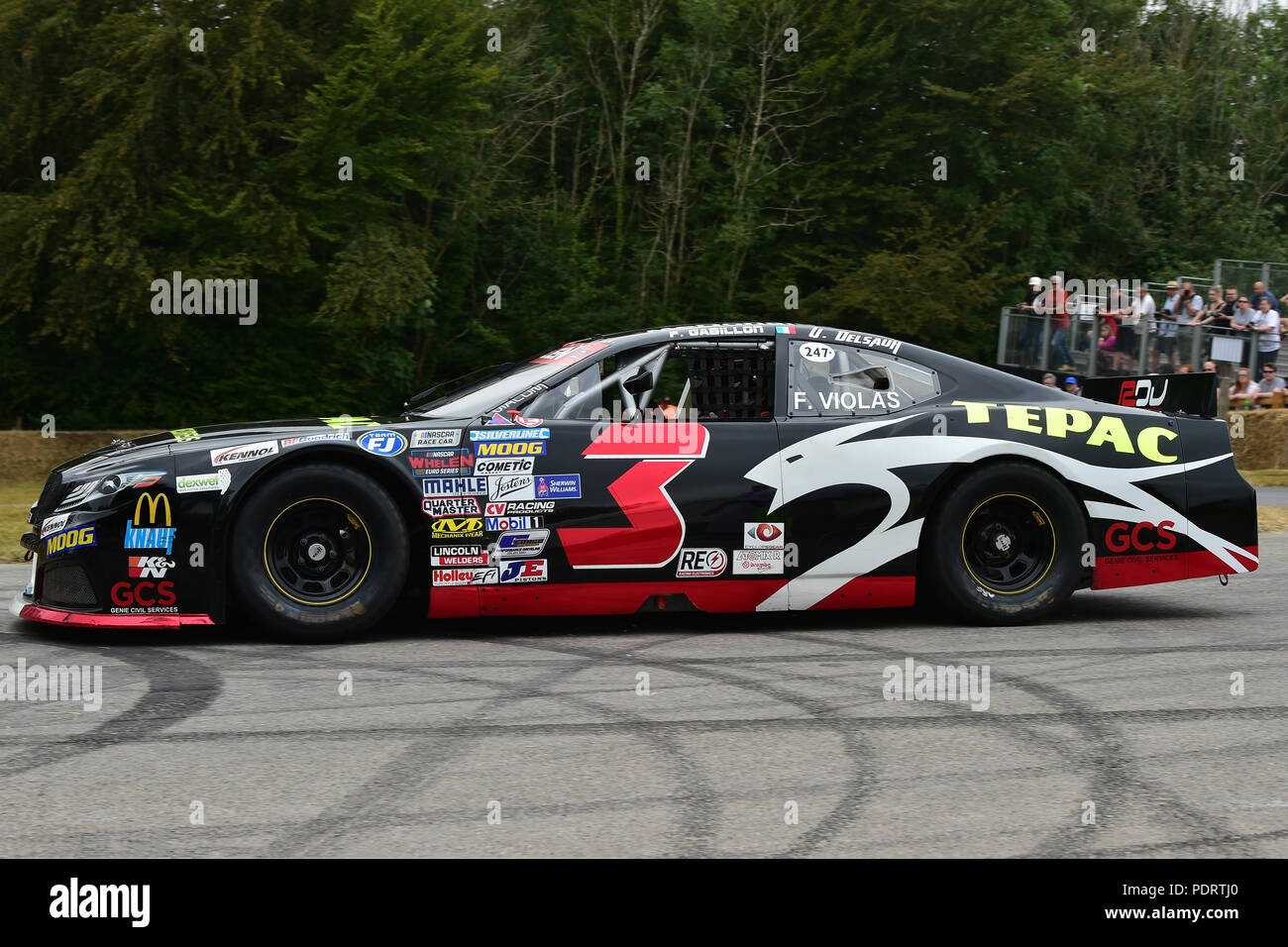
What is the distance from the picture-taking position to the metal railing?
18438 millimetres

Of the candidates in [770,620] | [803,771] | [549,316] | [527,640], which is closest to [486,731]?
[803,771]

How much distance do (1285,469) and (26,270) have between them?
1688cm

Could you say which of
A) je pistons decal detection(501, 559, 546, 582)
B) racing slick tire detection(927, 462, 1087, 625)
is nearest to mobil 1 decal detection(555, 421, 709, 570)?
je pistons decal detection(501, 559, 546, 582)

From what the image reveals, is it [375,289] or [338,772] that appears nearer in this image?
[338,772]

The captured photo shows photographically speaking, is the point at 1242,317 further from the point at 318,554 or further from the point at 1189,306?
the point at 318,554

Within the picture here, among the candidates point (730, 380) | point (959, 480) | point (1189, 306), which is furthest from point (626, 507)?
point (1189, 306)

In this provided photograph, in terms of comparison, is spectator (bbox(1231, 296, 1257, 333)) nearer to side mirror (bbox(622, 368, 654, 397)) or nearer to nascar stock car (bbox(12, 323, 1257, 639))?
nascar stock car (bbox(12, 323, 1257, 639))

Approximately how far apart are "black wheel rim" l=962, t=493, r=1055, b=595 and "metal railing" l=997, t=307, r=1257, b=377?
1211cm

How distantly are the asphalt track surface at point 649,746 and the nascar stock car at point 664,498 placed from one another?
0.25 metres

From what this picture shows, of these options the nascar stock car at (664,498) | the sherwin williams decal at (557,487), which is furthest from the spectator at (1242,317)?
the sherwin williams decal at (557,487)

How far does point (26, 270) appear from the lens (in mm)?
19984

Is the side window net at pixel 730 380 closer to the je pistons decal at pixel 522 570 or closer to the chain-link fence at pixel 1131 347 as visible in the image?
the je pistons decal at pixel 522 570

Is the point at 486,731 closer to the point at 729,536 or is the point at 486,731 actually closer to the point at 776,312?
the point at 729,536

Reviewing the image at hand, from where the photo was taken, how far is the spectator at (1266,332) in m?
18.7
